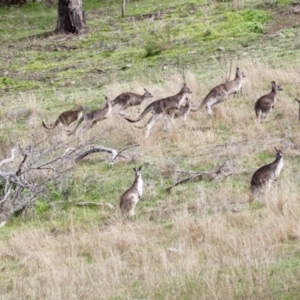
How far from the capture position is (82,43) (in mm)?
23672

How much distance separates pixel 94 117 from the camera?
14.7 meters

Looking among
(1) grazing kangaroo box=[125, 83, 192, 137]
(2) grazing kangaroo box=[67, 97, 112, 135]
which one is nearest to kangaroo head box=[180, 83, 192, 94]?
(1) grazing kangaroo box=[125, 83, 192, 137]

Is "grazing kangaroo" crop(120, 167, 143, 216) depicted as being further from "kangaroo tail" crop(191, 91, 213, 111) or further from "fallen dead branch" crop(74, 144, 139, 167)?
"kangaroo tail" crop(191, 91, 213, 111)

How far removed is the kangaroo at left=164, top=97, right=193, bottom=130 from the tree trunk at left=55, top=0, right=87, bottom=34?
10929 mm

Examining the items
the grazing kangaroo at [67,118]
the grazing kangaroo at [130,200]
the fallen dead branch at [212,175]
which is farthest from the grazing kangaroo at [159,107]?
the grazing kangaroo at [130,200]

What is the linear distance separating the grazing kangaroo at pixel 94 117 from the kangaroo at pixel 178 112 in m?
1.12

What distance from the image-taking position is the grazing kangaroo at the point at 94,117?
14648mm

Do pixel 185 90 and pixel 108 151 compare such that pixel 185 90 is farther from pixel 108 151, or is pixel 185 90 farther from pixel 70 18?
pixel 70 18

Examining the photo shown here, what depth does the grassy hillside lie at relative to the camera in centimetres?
795

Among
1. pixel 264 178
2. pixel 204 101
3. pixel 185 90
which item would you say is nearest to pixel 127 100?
pixel 185 90

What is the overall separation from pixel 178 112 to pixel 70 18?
11.4 metres

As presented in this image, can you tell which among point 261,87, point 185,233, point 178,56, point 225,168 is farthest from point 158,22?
point 185,233

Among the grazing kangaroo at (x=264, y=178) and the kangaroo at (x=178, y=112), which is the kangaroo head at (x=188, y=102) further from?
the grazing kangaroo at (x=264, y=178)

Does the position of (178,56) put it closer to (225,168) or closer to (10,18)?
(225,168)
